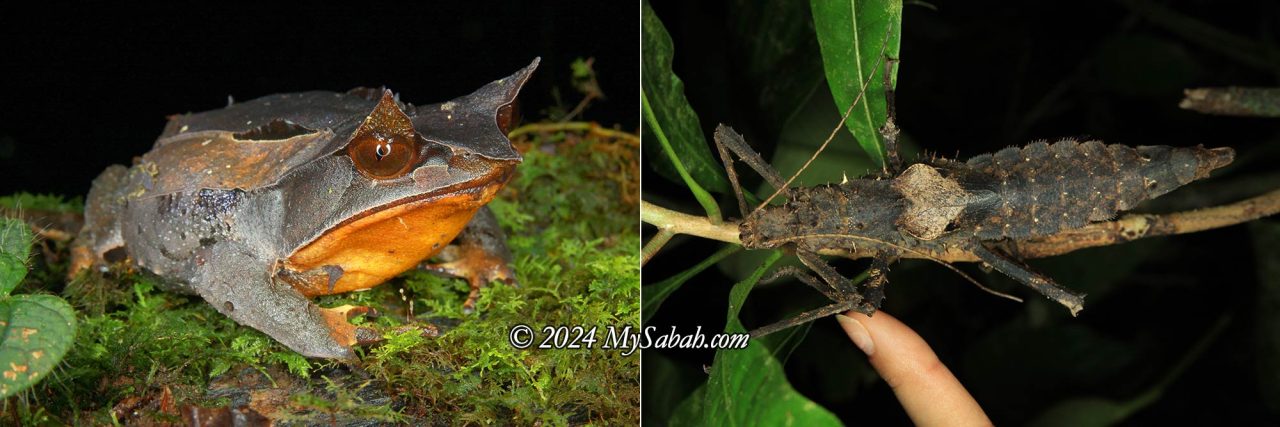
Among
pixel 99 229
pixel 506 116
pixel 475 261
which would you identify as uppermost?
pixel 506 116

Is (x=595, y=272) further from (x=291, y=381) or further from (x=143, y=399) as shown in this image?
(x=143, y=399)

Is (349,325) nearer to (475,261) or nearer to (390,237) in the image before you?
(390,237)

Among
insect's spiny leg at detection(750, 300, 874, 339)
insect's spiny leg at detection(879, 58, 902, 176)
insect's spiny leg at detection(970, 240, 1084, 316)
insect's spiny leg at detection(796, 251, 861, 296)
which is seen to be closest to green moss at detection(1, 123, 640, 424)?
insect's spiny leg at detection(750, 300, 874, 339)

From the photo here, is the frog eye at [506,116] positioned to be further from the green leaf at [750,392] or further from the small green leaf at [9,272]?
the small green leaf at [9,272]

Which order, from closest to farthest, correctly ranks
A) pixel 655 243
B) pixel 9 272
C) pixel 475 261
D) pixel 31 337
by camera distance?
pixel 31 337, pixel 9 272, pixel 655 243, pixel 475 261

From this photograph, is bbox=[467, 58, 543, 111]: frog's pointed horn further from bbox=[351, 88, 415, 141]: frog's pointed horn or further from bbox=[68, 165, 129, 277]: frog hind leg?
bbox=[68, 165, 129, 277]: frog hind leg

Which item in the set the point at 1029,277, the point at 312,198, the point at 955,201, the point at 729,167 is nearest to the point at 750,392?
the point at 729,167

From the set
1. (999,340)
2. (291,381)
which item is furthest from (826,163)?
(291,381)
